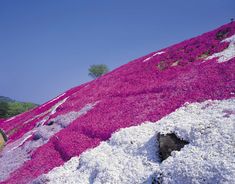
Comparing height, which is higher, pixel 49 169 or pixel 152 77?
pixel 152 77

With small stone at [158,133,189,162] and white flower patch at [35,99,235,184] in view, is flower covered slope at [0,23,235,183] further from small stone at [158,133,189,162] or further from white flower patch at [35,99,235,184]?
small stone at [158,133,189,162]

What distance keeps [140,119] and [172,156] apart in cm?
568

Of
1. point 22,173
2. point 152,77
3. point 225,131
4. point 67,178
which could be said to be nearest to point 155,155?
point 225,131

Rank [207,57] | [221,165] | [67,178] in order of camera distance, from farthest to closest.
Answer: [207,57] → [67,178] → [221,165]

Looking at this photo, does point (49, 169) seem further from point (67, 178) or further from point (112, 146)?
point (112, 146)

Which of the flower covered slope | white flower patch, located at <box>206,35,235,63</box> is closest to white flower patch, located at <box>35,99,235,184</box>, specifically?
the flower covered slope

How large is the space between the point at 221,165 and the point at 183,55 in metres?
18.0

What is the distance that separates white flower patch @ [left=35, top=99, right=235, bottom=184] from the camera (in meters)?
11.3

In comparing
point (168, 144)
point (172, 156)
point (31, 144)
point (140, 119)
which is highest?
point (31, 144)

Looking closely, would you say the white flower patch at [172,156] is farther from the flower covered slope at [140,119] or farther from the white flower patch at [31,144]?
the white flower patch at [31,144]

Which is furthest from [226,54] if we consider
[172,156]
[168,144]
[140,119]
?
[172,156]

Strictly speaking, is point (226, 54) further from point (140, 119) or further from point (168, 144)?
point (168, 144)

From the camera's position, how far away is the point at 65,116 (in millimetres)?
27062

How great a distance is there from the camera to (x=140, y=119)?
60.0 ft
